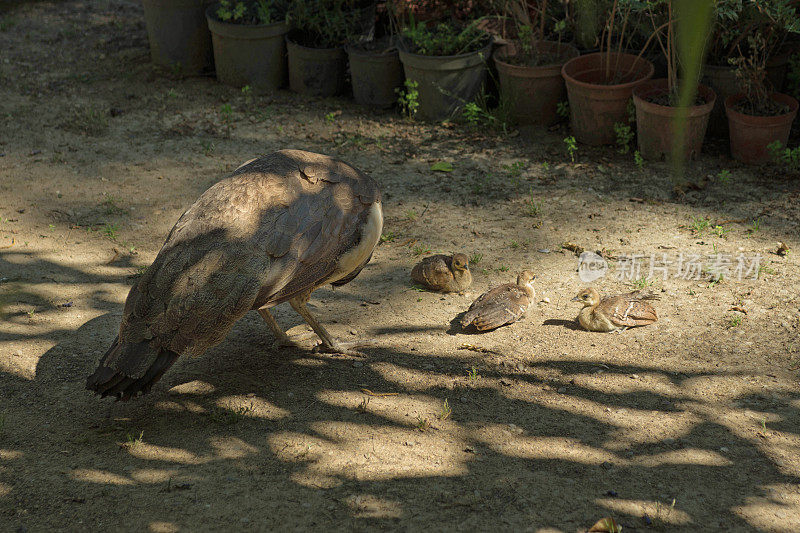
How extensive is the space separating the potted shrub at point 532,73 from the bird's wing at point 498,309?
3541mm

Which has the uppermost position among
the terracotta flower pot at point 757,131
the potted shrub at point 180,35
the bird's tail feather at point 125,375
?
the potted shrub at point 180,35

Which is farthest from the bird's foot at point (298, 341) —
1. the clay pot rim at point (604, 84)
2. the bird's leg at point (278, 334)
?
the clay pot rim at point (604, 84)

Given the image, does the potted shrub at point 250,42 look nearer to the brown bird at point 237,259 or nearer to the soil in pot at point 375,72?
the soil in pot at point 375,72

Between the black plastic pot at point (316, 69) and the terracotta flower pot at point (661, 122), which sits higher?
the black plastic pot at point (316, 69)

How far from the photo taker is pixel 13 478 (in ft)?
10.7

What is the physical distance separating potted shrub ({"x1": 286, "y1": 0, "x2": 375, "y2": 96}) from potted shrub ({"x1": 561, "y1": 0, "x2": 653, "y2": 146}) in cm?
263

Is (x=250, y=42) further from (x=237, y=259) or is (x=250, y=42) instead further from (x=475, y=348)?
(x=237, y=259)

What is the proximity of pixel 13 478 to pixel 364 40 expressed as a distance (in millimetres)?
6468

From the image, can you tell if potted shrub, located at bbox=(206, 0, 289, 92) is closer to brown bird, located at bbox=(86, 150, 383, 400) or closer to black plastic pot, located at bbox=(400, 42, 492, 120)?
black plastic pot, located at bbox=(400, 42, 492, 120)

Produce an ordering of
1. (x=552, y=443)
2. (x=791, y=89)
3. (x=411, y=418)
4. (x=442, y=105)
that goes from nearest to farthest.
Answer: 1. (x=552, y=443)
2. (x=411, y=418)
3. (x=791, y=89)
4. (x=442, y=105)

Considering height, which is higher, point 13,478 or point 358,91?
point 358,91

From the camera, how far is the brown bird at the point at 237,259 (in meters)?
3.46

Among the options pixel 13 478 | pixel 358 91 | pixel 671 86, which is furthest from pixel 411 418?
pixel 358 91

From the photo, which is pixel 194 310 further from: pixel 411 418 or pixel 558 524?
pixel 558 524
